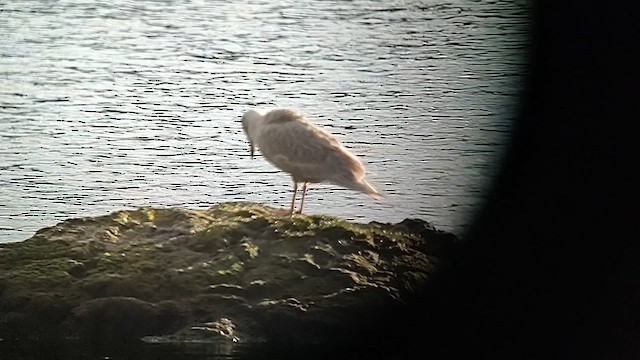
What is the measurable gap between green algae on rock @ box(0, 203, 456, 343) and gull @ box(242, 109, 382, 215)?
0.60ft

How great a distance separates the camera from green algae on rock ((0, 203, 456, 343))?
3.66 metres

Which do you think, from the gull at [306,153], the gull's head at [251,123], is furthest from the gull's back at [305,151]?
the gull's head at [251,123]

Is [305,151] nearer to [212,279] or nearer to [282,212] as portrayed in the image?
[282,212]

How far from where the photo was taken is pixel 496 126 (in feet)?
16.8

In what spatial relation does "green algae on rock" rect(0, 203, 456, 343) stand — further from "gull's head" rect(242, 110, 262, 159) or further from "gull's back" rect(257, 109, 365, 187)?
"gull's head" rect(242, 110, 262, 159)

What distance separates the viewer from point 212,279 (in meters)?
3.75

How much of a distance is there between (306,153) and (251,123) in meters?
0.48

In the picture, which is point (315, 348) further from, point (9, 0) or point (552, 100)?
point (9, 0)

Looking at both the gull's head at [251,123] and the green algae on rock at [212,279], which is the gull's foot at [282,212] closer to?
the green algae on rock at [212,279]

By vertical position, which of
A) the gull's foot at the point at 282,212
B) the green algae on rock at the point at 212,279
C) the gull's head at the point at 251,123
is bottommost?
the green algae on rock at the point at 212,279

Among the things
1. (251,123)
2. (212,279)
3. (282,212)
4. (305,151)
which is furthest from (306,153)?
(212,279)

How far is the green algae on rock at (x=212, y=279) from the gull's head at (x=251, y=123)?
0.45 metres

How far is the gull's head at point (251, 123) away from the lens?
14.3 ft

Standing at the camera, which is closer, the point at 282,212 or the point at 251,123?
the point at 282,212
